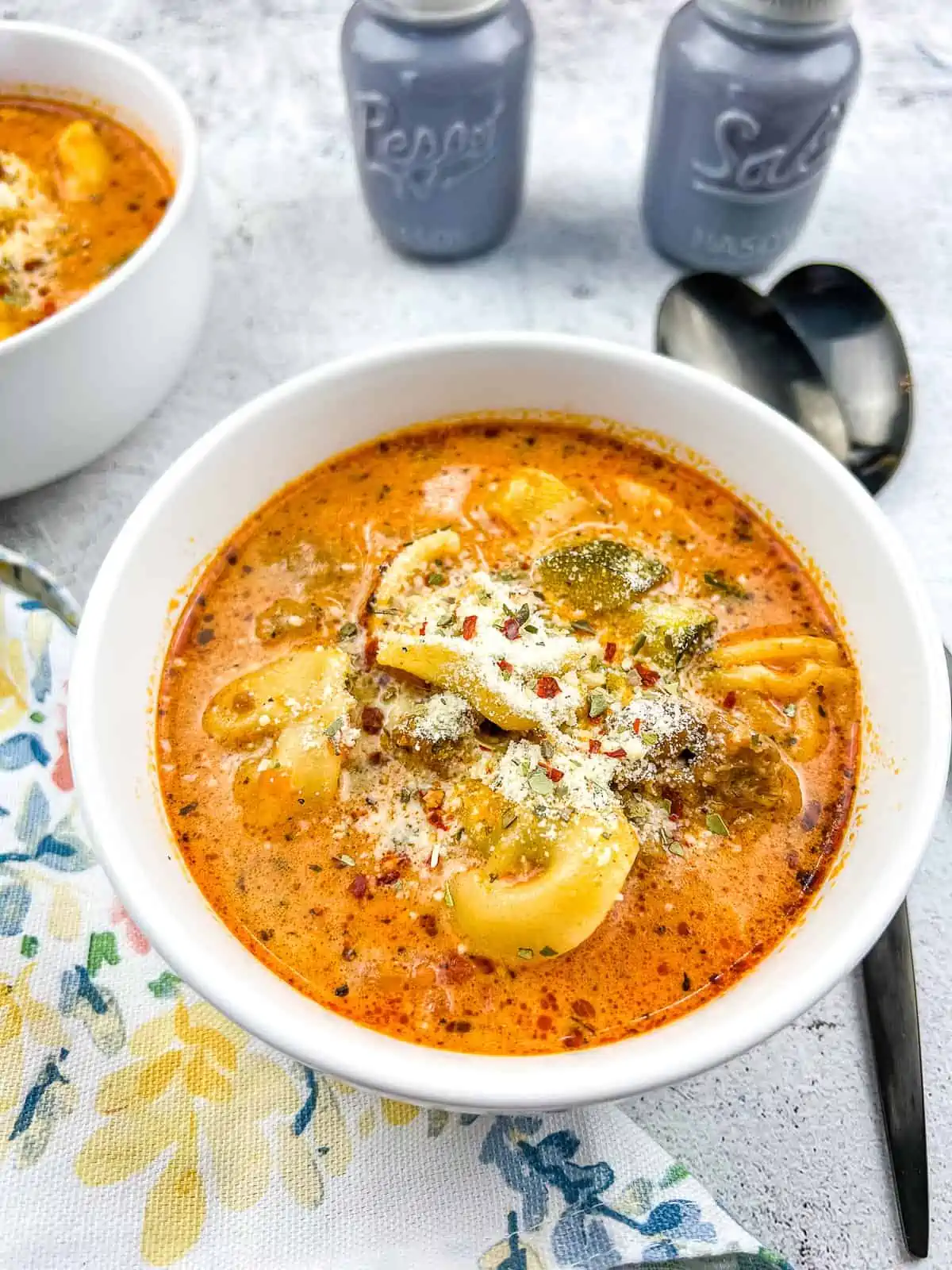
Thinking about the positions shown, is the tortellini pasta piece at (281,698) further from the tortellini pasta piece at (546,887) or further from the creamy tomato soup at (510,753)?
the tortellini pasta piece at (546,887)

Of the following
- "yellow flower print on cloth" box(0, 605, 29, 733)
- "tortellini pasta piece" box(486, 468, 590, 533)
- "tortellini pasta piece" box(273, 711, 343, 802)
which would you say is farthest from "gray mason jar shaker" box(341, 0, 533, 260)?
"tortellini pasta piece" box(273, 711, 343, 802)

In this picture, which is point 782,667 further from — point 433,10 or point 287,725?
point 433,10

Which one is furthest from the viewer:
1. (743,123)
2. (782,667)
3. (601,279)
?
(601,279)

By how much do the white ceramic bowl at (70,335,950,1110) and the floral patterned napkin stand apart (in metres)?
0.27

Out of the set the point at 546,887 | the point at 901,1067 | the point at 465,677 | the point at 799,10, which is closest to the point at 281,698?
the point at 465,677

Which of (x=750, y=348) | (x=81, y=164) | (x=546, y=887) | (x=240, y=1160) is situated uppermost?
(x=81, y=164)

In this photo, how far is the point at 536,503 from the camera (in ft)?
5.91

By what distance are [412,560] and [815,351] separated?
111 cm

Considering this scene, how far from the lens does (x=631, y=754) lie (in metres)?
1.51

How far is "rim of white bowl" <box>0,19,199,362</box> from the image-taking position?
1896 millimetres

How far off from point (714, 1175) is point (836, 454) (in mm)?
1359

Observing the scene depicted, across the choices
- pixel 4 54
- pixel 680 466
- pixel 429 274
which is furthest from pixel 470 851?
pixel 4 54

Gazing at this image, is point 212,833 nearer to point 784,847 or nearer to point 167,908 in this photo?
point 167,908

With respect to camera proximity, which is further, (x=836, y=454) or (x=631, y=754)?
(x=836, y=454)
